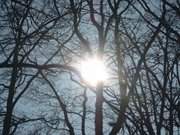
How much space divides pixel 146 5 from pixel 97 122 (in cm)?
389

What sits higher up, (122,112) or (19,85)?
(19,85)

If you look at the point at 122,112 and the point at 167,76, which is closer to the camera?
the point at 122,112

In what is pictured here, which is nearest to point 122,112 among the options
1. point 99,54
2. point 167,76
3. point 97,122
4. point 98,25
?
point 97,122

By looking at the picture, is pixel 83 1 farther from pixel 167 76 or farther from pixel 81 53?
pixel 167 76

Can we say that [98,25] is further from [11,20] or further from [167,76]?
[11,20]

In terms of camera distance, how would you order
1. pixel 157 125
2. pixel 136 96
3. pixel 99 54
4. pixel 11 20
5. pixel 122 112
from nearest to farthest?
pixel 122 112 < pixel 99 54 < pixel 157 125 < pixel 136 96 < pixel 11 20

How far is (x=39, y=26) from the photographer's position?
41.1ft

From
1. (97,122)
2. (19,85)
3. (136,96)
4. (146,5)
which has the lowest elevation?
(97,122)

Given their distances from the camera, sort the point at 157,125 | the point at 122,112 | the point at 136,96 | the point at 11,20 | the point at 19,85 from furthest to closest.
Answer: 1. the point at 19,85
2. the point at 11,20
3. the point at 136,96
4. the point at 157,125
5. the point at 122,112

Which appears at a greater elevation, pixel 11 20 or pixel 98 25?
pixel 11 20

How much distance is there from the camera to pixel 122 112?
8.68 metres

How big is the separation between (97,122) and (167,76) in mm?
3695

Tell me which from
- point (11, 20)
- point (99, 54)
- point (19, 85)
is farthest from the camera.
Result: point (19, 85)

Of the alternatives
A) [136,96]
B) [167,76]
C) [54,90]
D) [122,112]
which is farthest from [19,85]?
[122,112]
